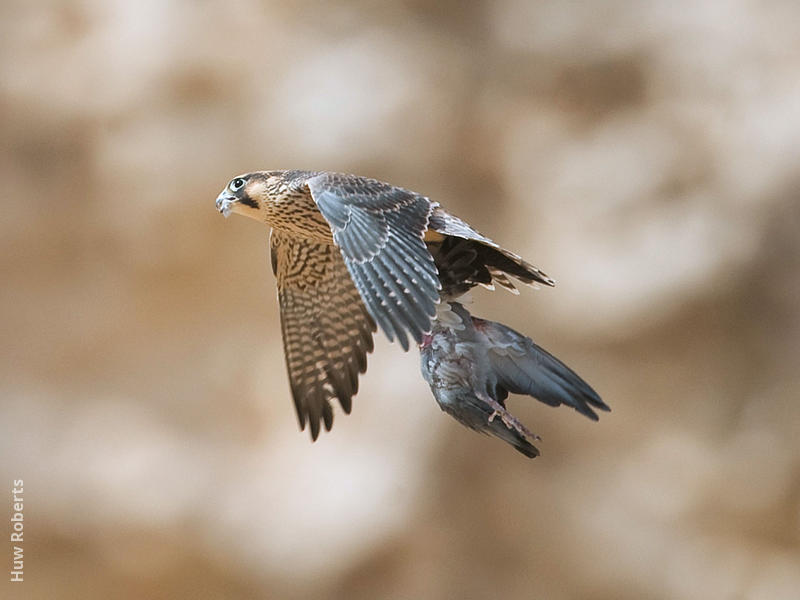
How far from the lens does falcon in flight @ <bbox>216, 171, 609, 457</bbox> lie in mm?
2166

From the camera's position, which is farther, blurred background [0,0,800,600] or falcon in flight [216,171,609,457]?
blurred background [0,0,800,600]

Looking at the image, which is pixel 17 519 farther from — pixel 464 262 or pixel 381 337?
pixel 464 262

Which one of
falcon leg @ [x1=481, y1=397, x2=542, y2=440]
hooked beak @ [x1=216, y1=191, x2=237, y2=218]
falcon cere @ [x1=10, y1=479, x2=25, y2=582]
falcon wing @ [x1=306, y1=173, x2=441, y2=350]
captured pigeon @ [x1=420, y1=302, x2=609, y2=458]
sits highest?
falcon cere @ [x1=10, y1=479, x2=25, y2=582]

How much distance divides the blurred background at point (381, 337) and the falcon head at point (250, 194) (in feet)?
7.13

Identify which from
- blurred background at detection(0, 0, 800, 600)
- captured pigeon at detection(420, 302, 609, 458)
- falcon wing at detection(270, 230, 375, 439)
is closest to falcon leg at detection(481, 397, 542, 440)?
captured pigeon at detection(420, 302, 609, 458)

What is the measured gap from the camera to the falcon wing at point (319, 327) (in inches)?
110

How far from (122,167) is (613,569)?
2747 millimetres

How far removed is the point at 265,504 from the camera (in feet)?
15.8

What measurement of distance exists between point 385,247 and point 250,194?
525 mm

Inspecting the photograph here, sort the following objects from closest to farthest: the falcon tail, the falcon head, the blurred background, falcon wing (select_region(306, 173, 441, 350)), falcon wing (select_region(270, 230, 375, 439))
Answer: falcon wing (select_region(306, 173, 441, 350)) < the falcon tail < the falcon head < falcon wing (select_region(270, 230, 375, 439)) < the blurred background

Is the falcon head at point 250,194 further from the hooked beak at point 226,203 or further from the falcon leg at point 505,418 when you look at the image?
the falcon leg at point 505,418

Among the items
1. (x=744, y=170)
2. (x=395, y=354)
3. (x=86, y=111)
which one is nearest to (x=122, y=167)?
(x=86, y=111)

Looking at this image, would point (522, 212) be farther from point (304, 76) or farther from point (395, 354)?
point (304, 76)

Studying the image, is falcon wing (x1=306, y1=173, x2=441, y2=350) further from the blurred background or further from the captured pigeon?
the blurred background
